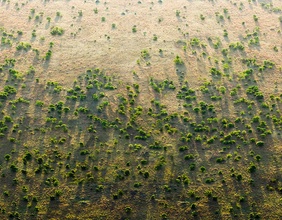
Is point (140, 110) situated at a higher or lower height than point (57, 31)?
lower

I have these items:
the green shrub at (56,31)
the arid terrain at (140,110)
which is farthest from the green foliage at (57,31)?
the arid terrain at (140,110)

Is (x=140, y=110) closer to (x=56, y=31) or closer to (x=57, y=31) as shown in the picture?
(x=57, y=31)

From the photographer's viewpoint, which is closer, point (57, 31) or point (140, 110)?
point (140, 110)

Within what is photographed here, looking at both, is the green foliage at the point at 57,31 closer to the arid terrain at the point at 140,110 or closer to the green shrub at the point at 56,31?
the green shrub at the point at 56,31

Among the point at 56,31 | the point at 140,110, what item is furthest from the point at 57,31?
the point at 140,110

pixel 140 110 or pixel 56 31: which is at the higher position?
pixel 56 31

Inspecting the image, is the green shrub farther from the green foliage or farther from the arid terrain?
the arid terrain

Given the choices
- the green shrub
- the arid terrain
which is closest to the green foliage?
the green shrub

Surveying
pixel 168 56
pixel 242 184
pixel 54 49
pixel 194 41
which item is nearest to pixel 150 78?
pixel 168 56
